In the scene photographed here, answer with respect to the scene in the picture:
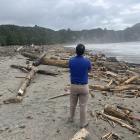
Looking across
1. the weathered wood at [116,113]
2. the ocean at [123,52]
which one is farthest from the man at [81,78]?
the ocean at [123,52]

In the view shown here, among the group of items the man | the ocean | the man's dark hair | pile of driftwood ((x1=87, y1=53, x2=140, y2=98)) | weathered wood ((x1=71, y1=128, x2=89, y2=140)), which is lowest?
the ocean

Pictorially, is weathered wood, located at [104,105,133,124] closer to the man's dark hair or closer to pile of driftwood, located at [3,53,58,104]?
the man's dark hair

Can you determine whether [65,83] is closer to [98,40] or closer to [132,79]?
[132,79]

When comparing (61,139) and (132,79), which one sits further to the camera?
(132,79)

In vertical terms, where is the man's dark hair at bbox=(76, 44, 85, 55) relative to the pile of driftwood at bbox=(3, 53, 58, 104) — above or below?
above

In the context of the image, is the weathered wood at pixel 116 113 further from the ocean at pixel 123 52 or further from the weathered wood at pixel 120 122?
the ocean at pixel 123 52

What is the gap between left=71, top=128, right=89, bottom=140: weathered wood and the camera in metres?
9.15

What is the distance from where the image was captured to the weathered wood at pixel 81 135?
9.15 m

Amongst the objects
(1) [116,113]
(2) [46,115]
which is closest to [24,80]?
(2) [46,115]

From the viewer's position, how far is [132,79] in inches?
707

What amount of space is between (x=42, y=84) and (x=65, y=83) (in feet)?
3.36

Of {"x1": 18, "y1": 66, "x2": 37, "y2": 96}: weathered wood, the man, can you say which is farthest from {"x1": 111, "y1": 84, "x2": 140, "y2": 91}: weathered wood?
the man

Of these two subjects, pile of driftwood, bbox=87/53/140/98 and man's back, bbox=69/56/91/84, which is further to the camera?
pile of driftwood, bbox=87/53/140/98

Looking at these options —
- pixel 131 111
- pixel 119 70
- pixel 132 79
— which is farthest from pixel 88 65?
pixel 119 70
